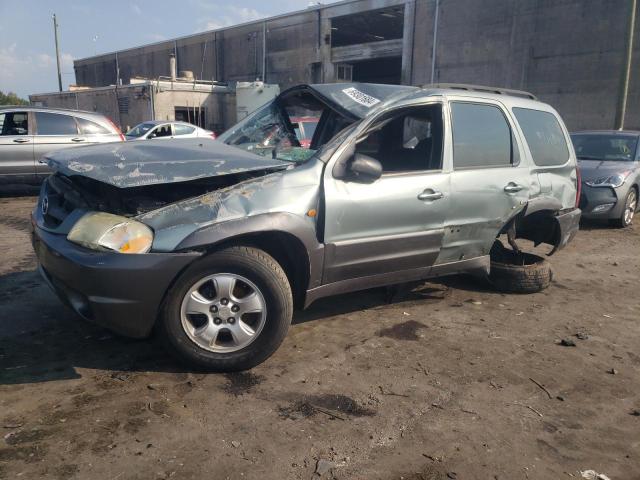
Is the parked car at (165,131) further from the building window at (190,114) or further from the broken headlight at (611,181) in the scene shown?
the building window at (190,114)

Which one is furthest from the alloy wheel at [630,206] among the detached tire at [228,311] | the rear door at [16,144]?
the rear door at [16,144]

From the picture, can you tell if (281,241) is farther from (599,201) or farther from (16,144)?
(16,144)

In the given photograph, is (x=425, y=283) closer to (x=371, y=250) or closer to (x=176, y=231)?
(x=371, y=250)

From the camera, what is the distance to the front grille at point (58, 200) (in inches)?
127

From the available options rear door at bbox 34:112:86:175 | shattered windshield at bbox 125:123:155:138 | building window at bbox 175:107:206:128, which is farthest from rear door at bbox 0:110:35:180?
building window at bbox 175:107:206:128

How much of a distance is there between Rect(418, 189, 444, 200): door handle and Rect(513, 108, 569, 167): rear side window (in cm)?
130

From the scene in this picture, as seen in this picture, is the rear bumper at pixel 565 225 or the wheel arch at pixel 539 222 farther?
the rear bumper at pixel 565 225

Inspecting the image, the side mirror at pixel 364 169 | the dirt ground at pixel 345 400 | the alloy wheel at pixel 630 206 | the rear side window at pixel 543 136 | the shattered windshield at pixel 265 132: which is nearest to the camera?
the dirt ground at pixel 345 400

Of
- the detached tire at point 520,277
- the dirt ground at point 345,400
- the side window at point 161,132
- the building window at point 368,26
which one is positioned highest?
the building window at point 368,26

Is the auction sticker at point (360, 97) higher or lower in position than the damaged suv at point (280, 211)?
higher

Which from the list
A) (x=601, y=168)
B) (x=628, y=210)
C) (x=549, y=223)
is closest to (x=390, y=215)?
(x=549, y=223)

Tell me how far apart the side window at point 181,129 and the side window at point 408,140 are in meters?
12.6

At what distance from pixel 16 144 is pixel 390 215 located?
8.12 meters

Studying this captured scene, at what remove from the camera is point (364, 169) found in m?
3.35
